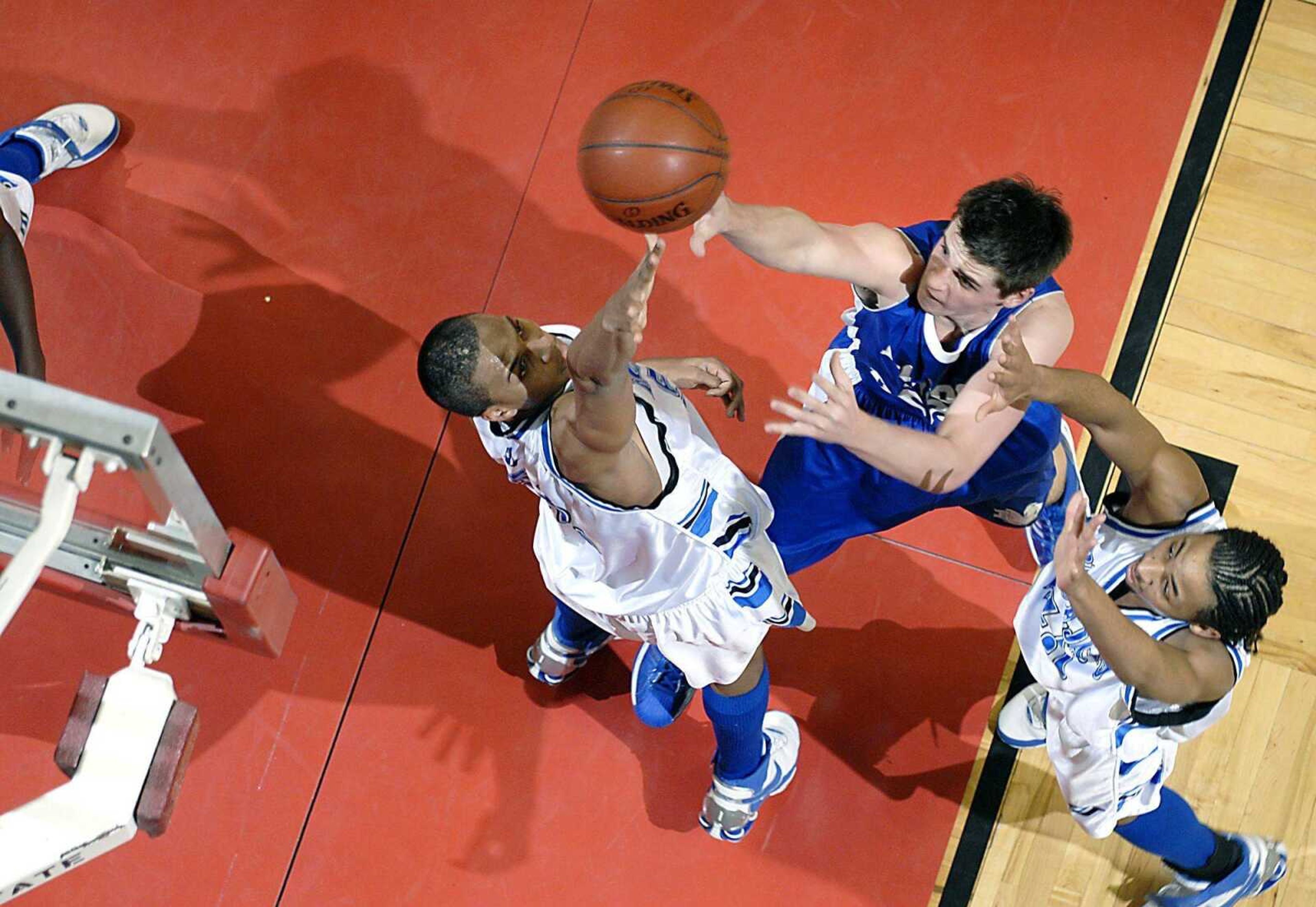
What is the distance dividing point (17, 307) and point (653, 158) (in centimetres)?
188

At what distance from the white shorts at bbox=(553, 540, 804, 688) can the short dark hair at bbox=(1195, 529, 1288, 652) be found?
0.88m

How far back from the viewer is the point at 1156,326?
148 inches

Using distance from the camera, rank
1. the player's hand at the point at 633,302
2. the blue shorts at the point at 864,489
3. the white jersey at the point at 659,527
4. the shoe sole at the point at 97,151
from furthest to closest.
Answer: the shoe sole at the point at 97,151, the blue shorts at the point at 864,489, the white jersey at the point at 659,527, the player's hand at the point at 633,302

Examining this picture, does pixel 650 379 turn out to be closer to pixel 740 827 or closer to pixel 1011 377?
pixel 1011 377

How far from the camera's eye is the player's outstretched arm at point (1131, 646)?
2.35 metres

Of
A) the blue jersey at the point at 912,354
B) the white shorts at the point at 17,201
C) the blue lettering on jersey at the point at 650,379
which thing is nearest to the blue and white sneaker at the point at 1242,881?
the blue jersey at the point at 912,354

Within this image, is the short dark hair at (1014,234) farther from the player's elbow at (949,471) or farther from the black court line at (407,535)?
the black court line at (407,535)

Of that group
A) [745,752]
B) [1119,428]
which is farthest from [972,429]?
[745,752]

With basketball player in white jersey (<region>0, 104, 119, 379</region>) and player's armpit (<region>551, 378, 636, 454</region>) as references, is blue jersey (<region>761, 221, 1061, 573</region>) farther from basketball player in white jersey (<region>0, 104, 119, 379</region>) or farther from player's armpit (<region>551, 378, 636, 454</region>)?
basketball player in white jersey (<region>0, 104, 119, 379</region>)

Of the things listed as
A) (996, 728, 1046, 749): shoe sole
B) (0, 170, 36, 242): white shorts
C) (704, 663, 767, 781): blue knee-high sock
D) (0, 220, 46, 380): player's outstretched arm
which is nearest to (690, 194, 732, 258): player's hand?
(704, 663, 767, 781): blue knee-high sock

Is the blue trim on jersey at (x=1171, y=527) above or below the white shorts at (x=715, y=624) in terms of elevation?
above

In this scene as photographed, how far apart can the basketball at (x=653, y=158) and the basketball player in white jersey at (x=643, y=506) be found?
0.68 feet

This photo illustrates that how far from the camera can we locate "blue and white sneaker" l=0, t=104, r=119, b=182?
12.0 ft

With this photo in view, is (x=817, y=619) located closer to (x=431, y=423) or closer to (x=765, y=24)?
(x=431, y=423)
